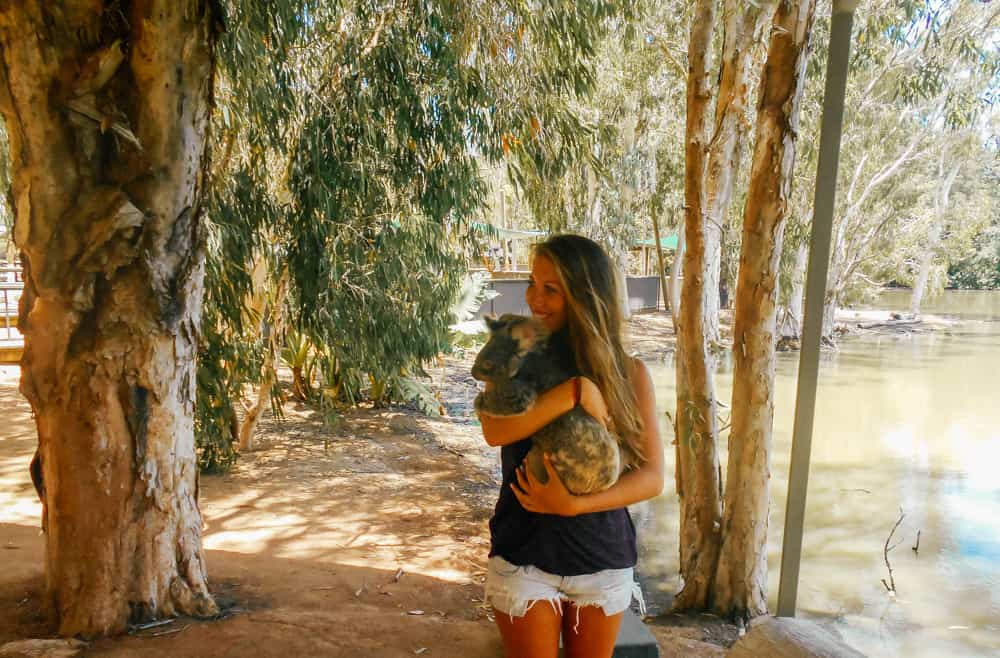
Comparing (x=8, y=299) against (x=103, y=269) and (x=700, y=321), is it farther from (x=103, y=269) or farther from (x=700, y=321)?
(x=700, y=321)

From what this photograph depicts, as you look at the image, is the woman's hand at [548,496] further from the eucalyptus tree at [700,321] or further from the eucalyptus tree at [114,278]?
the eucalyptus tree at [700,321]

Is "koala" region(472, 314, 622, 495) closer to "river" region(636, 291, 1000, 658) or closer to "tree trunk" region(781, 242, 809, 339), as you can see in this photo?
"river" region(636, 291, 1000, 658)

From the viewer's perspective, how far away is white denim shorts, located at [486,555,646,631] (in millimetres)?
1489

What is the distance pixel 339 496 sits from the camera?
6188 millimetres

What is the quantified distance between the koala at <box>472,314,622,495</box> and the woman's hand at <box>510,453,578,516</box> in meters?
0.01

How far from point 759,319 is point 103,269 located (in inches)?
120

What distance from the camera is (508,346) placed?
5.14 ft

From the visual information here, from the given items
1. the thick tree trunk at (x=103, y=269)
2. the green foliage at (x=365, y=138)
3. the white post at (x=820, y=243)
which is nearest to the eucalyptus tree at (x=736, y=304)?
the green foliage at (x=365, y=138)

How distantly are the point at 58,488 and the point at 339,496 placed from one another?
384cm

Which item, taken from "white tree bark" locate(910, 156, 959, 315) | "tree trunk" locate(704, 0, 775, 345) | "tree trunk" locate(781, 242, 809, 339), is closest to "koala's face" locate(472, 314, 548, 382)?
"tree trunk" locate(704, 0, 775, 345)

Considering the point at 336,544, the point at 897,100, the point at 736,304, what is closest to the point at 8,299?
the point at 336,544

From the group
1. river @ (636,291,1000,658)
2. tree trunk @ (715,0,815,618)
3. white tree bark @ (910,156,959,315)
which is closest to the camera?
tree trunk @ (715,0,815,618)

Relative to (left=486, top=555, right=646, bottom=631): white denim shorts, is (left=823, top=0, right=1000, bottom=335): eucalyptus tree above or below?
above

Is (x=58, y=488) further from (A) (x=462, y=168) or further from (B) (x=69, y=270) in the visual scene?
(A) (x=462, y=168)
